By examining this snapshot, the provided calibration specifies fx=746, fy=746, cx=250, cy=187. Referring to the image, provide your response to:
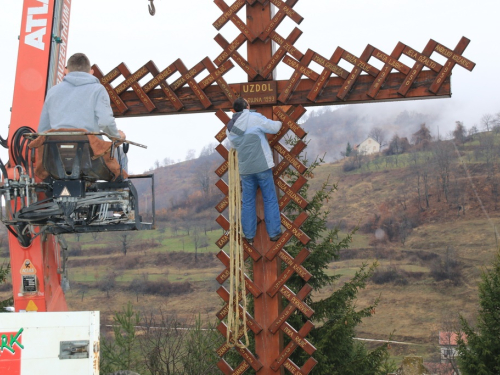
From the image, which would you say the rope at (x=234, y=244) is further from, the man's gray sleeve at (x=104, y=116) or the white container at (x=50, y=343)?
the white container at (x=50, y=343)

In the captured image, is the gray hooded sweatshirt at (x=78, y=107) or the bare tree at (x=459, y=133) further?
the bare tree at (x=459, y=133)

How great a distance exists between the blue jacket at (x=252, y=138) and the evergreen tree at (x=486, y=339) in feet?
26.5

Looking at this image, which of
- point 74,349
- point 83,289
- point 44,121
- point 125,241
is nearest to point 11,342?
point 74,349

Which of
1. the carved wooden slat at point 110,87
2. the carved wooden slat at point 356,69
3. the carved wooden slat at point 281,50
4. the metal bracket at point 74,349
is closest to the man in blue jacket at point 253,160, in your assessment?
the carved wooden slat at point 281,50

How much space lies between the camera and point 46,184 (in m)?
6.68

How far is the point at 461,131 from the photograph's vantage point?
332 ft

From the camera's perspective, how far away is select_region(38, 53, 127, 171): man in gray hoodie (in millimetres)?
6695

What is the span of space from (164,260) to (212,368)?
6553 centimetres

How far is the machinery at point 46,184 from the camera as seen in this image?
6566 mm

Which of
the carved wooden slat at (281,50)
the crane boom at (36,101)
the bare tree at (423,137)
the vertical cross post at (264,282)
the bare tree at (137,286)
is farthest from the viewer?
the bare tree at (423,137)

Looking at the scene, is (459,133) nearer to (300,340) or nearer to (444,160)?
(444,160)

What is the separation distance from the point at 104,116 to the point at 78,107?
255mm

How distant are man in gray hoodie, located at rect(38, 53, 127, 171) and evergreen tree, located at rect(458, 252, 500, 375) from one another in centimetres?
956

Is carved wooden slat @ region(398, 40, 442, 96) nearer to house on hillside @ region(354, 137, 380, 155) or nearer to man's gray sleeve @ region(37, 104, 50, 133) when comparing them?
man's gray sleeve @ region(37, 104, 50, 133)
